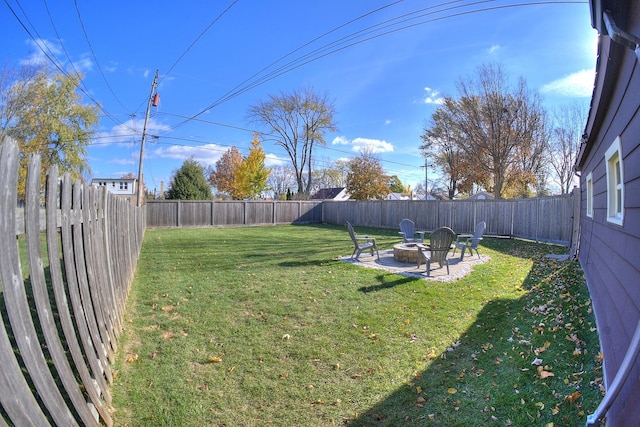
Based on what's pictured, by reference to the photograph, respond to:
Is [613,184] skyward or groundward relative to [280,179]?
groundward

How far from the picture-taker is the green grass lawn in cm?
238

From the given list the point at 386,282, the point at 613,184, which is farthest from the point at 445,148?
the point at 613,184

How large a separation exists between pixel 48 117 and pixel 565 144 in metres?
31.6

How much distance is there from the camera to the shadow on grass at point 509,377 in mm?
2295

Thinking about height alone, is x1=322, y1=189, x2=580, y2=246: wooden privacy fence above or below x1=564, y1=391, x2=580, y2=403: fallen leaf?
above

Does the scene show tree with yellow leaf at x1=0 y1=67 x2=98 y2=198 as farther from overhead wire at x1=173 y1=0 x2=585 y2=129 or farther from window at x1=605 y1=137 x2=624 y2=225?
window at x1=605 y1=137 x2=624 y2=225

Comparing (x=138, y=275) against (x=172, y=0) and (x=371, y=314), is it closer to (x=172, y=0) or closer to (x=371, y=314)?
(x=371, y=314)

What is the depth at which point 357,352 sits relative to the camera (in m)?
3.31

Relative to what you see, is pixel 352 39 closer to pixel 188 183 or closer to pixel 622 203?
pixel 622 203

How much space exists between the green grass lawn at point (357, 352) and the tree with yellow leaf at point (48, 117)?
14.3 metres

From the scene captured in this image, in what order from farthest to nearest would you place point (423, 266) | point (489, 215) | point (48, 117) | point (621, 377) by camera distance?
point (48, 117) < point (489, 215) < point (423, 266) < point (621, 377)

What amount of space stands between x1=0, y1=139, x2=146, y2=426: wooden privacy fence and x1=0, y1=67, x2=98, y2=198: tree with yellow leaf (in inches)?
603

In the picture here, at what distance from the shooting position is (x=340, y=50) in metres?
9.69

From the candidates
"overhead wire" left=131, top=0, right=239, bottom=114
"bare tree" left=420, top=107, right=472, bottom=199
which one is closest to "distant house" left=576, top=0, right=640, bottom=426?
"overhead wire" left=131, top=0, right=239, bottom=114
